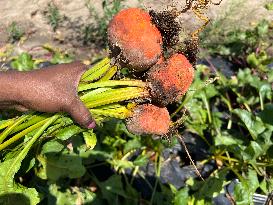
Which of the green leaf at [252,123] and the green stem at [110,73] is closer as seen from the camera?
the green stem at [110,73]

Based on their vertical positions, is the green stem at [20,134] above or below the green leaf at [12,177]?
above

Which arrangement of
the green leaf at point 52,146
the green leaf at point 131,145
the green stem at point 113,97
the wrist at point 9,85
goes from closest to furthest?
the wrist at point 9,85 < the green stem at point 113,97 < the green leaf at point 52,146 < the green leaf at point 131,145

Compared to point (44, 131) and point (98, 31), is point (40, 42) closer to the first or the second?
Result: point (98, 31)

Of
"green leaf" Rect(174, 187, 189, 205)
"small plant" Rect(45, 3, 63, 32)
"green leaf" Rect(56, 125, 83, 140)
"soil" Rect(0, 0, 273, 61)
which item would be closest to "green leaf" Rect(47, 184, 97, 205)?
"green leaf" Rect(174, 187, 189, 205)

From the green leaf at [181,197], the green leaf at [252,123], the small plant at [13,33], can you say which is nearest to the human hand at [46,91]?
the green leaf at [181,197]

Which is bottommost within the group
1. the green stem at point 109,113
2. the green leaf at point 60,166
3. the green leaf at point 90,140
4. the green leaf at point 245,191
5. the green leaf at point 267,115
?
the green leaf at point 245,191

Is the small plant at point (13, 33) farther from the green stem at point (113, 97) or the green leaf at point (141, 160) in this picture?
the green stem at point (113, 97)
